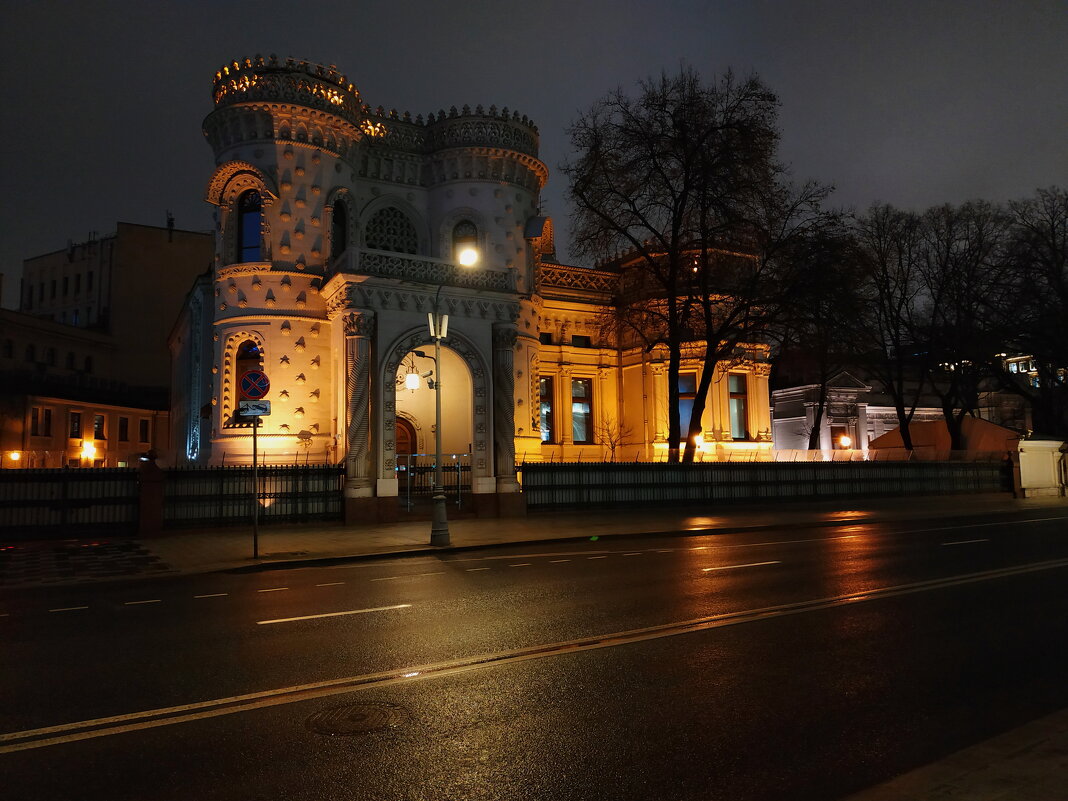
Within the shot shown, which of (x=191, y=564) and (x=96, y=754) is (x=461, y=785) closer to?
(x=96, y=754)

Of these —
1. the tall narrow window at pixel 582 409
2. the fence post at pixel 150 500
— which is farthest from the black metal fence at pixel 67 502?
the tall narrow window at pixel 582 409

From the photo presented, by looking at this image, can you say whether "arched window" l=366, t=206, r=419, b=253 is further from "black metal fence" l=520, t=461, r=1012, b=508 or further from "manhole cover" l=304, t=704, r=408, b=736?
"manhole cover" l=304, t=704, r=408, b=736

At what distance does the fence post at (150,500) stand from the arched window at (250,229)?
1036 centimetres

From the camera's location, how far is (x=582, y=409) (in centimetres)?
3931

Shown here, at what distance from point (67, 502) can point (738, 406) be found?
1139 inches

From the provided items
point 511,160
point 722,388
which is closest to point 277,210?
point 511,160

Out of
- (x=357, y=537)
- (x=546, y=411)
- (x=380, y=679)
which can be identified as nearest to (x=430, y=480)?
(x=357, y=537)

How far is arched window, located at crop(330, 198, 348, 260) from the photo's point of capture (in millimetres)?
30406

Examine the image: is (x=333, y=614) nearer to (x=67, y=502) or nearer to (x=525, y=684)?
(x=525, y=684)

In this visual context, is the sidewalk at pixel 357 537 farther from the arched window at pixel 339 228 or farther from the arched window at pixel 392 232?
the arched window at pixel 392 232

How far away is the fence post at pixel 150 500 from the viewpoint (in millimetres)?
21219

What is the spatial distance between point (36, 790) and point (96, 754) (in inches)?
20.9

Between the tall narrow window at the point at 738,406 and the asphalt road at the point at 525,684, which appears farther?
the tall narrow window at the point at 738,406

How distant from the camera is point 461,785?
4.54 meters
